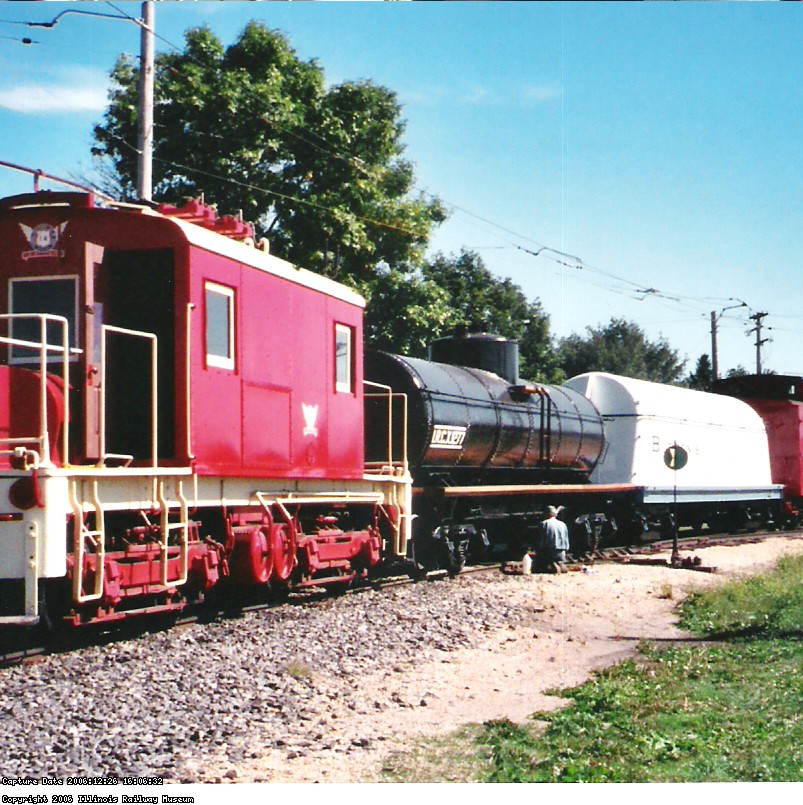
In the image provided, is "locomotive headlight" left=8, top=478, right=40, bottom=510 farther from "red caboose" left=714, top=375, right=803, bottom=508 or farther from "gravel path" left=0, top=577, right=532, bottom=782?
"red caboose" left=714, top=375, right=803, bottom=508

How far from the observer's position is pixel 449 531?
1526 cm

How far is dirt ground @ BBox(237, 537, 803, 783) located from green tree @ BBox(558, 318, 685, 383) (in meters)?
33.2

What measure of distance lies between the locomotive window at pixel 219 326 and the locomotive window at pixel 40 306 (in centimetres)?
124

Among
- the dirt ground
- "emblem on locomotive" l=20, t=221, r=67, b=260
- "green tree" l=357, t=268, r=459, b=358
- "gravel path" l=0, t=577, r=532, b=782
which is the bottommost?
the dirt ground

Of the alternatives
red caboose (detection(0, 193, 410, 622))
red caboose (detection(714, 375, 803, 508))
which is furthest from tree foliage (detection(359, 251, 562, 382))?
red caboose (detection(0, 193, 410, 622))

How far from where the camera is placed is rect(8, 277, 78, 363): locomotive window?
888 centimetres

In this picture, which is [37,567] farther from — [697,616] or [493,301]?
[493,301]

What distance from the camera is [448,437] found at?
15.3m

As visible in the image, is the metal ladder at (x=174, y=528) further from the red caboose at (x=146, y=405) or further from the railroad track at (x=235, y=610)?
the railroad track at (x=235, y=610)

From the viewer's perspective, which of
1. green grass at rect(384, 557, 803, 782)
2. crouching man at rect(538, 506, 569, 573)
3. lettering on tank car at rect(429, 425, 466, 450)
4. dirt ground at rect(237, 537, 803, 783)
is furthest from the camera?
crouching man at rect(538, 506, 569, 573)

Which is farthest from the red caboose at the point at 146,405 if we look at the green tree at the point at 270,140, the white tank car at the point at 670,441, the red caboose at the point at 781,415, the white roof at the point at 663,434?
the red caboose at the point at 781,415

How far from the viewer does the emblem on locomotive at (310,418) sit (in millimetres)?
11367

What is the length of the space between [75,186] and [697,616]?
26.1ft

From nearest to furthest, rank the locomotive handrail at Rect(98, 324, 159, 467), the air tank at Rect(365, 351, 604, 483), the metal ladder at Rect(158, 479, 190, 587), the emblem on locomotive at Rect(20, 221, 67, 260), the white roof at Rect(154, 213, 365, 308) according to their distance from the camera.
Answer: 1. the locomotive handrail at Rect(98, 324, 159, 467)
2. the metal ladder at Rect(158, 479, 190, 587)
3. the emblem on locomotive at Rect(20, 221, 67, 260)
4. the white roof at Rect(154, 213, 365, 308)
5. the air tank at Rect(365, 351, 604, 483)
